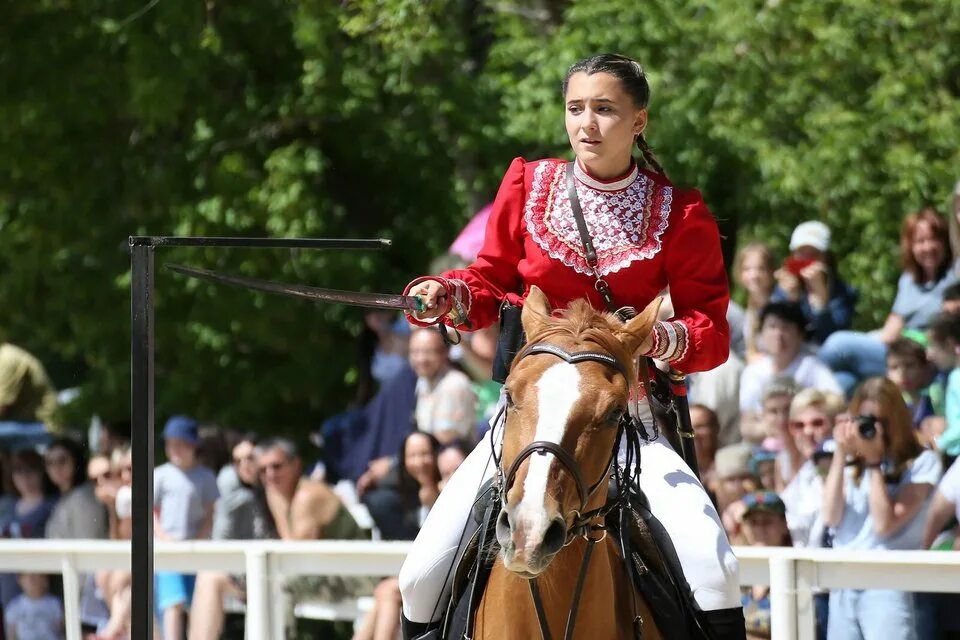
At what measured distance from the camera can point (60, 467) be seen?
30.7 ft

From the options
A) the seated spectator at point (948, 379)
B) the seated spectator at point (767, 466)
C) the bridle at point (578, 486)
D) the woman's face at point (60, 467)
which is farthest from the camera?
the woman's face at point (60, 467)

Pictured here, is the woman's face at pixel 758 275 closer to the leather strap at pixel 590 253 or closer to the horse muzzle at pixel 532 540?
the leather strap at pixel 590 253

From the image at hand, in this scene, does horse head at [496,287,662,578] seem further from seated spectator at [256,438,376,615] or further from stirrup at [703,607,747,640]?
seated spectator at [256,438,376,615]

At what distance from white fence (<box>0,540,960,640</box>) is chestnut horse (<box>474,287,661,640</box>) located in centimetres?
152

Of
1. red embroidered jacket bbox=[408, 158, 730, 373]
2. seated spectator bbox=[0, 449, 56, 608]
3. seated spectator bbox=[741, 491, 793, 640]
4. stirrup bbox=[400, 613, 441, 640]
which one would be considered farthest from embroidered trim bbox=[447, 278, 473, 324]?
seated spectator bbox=[0, 449, 56, 608]

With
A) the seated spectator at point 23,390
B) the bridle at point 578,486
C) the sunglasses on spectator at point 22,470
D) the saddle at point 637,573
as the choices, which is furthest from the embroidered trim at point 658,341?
the seated spectator at point 23,390

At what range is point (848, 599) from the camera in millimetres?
5648

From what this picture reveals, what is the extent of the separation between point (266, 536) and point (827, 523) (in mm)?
3156

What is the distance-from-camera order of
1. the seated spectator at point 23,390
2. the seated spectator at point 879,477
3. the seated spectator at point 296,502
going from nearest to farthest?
the seated spectator at point 879,477 → the seated spectator at point 296,502 → the seated spectator at point 23,390

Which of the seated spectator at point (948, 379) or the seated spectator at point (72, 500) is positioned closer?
the seated spectator at point (948, 379)

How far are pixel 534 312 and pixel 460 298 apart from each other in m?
0.54

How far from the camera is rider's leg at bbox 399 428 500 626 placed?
4.37 metres

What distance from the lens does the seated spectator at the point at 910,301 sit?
25.8 ft

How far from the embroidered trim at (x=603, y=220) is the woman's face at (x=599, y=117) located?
0.39ft
